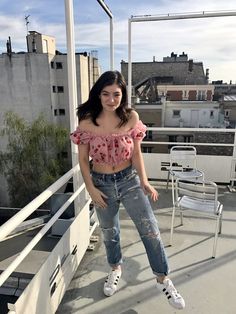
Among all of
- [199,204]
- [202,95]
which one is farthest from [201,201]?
[202,95]

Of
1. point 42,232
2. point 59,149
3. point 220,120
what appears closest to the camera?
point 42,232

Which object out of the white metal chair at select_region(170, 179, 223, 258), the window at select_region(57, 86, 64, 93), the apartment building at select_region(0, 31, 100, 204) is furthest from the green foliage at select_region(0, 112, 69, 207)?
the white metal chair at select_region(170, 179, 223, 258)

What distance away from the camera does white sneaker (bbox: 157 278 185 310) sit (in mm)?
1582

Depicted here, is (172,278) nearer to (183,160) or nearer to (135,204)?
(135,204)

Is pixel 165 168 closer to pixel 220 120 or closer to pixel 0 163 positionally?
pixel 0 163

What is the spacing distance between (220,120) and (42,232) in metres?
17.2

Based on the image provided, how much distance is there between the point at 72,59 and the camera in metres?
1.83

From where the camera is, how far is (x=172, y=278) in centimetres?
189

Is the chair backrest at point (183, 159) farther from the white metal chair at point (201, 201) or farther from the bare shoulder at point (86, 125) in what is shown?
the bare shoulder at point (86, 125)

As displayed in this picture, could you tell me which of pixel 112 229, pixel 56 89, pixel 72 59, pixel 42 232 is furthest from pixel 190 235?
pixel 56 89

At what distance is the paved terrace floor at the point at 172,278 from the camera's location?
64.8 inches

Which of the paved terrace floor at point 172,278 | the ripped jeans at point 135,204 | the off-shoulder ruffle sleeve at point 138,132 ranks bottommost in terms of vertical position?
the paved terrace floor at point 172,278

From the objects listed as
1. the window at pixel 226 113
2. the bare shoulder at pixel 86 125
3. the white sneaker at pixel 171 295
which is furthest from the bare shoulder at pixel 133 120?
the window at pixel 226 113

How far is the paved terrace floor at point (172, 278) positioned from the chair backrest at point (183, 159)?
106 centimetres
